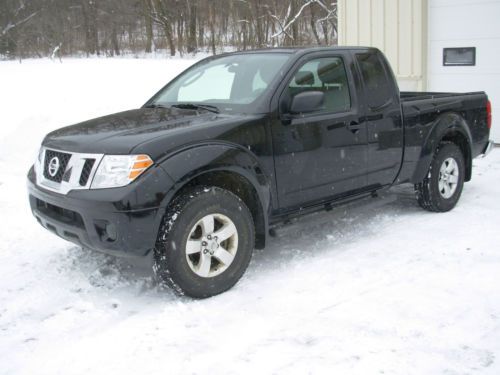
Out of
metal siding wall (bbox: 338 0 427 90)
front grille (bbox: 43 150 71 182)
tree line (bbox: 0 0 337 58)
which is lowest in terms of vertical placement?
front grille (bbox: 43 150 71 182)

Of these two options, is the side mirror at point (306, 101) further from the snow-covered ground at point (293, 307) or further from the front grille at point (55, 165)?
the front grille at point (55, 165)

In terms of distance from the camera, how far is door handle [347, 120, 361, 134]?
5.03 meters

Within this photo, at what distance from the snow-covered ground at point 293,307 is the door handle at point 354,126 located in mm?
755

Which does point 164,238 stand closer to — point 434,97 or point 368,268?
point 368,268

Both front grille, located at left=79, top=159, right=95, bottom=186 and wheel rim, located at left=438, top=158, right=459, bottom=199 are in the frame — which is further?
wheel rim, located at left=438, top=158, right=459, bottom=199

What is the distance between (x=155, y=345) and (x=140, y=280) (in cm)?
106

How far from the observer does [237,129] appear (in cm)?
423

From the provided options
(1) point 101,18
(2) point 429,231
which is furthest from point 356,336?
→ (1) point 101,18

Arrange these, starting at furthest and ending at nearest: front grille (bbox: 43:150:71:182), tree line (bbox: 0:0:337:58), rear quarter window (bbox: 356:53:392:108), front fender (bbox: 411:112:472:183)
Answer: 1. tree line (bbox: 0:0:337:58)
2. front fender (bbox: 411:112:472:183)
3. rear quarter window (bbox: 356:53:392:108)
4. front grille (bbox: 43:150:71:182)

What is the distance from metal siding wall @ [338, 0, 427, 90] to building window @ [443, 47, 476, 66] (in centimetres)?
37

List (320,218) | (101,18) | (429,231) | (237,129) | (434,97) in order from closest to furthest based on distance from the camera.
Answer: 1. (237,129)
2. (320,218)
3. (429,231)
4. (434,97)
5. (101,18)

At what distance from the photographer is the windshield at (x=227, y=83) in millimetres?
4641

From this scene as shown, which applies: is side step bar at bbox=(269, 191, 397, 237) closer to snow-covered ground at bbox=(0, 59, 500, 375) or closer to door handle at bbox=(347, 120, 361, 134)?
snow-covered ground at bbox=(0, 59, 500, 375)

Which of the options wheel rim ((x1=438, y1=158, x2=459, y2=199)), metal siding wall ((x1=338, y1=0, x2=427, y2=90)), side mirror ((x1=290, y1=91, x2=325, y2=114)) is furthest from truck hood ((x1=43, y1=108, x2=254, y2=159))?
metal siding wall ((x1=338, y1=0, x2=427, y2=90))
